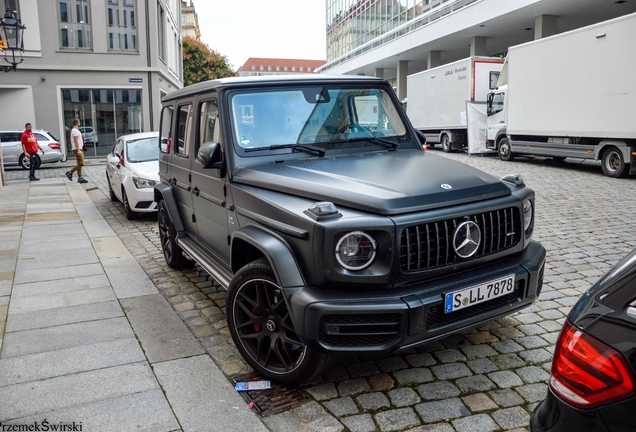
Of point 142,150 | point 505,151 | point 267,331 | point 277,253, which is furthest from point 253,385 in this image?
point 505,151

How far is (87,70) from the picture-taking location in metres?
27.7

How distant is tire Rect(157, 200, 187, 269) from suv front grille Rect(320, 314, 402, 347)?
3.30m

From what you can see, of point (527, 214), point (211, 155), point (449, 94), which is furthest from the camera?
point (449, 94)

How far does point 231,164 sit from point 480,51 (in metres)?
32.4

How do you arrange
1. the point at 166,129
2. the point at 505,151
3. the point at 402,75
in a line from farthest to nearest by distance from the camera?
the point at 402,75, the point at 505,151, the point at 166,129

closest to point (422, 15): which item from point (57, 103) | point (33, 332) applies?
point (57, 103)

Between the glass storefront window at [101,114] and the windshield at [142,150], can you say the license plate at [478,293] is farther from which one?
the glass storefront window at [101,114]

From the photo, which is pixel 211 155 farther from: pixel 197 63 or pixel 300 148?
pixel 197 63

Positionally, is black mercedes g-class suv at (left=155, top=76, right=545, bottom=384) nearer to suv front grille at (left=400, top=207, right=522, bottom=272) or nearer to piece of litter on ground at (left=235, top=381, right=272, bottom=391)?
suv front grille at (left=400, top=207, right=522, bottom=272)

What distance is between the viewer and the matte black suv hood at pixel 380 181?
3242mm

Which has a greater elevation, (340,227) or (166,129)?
(166,129)

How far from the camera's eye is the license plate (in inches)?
126

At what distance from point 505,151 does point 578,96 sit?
5.17 meters

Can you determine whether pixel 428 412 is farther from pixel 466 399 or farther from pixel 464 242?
pixel 464 242
